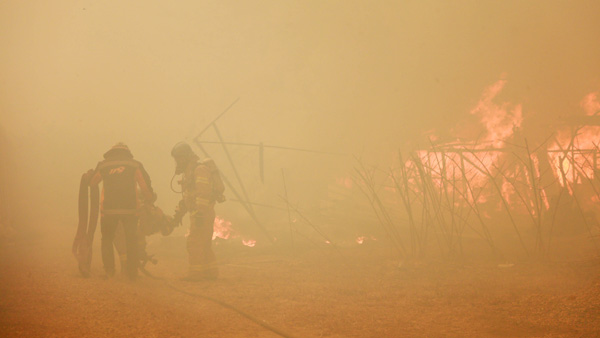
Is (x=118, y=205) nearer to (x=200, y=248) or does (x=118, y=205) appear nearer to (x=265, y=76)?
(x=200, y=248)

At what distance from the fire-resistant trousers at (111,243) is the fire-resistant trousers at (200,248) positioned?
0.86 meters

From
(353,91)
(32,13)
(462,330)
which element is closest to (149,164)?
(353,91)

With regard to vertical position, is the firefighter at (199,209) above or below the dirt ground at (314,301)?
above

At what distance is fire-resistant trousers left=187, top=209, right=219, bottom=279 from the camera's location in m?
6.85

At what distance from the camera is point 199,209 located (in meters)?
6.91

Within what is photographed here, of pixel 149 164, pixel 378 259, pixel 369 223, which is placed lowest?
pixel 378 259

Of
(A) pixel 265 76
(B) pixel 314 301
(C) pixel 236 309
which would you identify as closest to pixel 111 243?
(C) pixel 236 309

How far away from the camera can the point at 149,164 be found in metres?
23.0

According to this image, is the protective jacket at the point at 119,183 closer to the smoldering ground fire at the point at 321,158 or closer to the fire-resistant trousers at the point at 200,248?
the smoldering ground fire at the point at 321,158

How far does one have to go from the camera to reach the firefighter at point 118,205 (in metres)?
6.21

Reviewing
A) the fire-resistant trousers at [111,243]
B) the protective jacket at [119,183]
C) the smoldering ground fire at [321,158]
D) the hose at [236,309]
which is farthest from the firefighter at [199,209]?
the fire-resistant trousers at [111,243]

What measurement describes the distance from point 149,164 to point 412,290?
1917cm

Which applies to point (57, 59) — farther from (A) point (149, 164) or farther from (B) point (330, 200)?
(B) point (330, 200)

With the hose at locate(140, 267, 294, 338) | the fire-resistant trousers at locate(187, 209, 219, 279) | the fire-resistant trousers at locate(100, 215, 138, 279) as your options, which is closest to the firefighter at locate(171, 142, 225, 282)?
the fire-resistant trousers at locate(187, 209, 219, 279)
